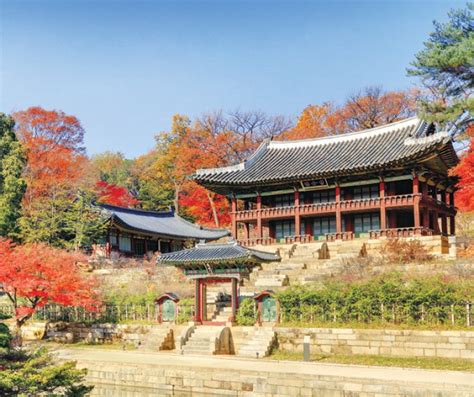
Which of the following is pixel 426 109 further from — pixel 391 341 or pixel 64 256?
pixel 64 256

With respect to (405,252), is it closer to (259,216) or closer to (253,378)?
(259,216)

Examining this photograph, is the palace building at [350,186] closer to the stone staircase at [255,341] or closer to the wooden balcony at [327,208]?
the wooden balcony at [327,208]

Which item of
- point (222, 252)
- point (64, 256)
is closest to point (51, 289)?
point (64, 256)

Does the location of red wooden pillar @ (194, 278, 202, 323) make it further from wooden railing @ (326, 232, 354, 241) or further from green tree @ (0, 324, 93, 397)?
wooden railing @ (326, 232, 354, 241)

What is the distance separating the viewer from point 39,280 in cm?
2762

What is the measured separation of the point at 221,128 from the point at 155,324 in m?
37.7

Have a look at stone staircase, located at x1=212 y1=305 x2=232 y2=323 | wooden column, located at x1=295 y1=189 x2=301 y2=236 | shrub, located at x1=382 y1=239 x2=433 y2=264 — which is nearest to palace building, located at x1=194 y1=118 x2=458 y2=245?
wooden column, located at x1=295 y1=189 x2=301 y2=236

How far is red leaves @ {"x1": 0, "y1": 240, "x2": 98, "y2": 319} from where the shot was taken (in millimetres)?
27016

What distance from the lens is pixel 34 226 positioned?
1679 inches

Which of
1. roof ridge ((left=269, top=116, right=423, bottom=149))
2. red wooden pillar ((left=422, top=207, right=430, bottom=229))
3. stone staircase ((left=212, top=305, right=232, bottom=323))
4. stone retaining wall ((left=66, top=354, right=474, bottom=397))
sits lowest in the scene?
stone retaining wall ((left=66, top=354, right=474, bottom=397))

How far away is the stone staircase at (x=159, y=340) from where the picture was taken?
87.4ft

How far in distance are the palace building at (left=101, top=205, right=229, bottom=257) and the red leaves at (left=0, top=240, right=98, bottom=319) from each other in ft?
57.3

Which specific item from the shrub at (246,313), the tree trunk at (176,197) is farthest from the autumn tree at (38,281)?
the tree trunk at (176,197)

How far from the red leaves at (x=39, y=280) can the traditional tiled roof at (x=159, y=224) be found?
57.4 feet
